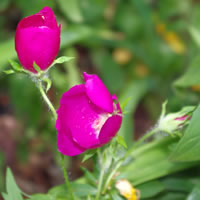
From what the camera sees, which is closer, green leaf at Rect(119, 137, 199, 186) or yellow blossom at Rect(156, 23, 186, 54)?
green leaf at Rect(119, 137, 199, 186)

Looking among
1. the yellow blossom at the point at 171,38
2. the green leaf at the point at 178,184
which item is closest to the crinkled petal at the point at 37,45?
the green leaf at the point at 178,184

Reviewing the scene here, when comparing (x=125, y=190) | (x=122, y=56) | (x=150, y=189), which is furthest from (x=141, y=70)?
(x=125, y=190)

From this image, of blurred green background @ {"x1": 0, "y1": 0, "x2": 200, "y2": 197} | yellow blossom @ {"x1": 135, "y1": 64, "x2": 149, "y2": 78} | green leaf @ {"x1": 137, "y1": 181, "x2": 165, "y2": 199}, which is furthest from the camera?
yellow blossom @ {"x1": 135, "y1": 64, "x2": 149, "y2": 78}

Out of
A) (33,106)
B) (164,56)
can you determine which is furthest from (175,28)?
(33,106)

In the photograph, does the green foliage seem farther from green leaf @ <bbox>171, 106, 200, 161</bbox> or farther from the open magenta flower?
green leaf @ <bbox>171, 106, 200, 161</bbox>

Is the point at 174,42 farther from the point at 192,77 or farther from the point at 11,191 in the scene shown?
the point at 11,191

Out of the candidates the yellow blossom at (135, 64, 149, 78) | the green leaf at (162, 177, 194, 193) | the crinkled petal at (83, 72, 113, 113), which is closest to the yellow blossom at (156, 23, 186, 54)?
the yellow blossom at (135, 64, 149, 78)

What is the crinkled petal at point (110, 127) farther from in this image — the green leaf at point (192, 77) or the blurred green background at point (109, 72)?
the blurred green background at point (109, 72)
